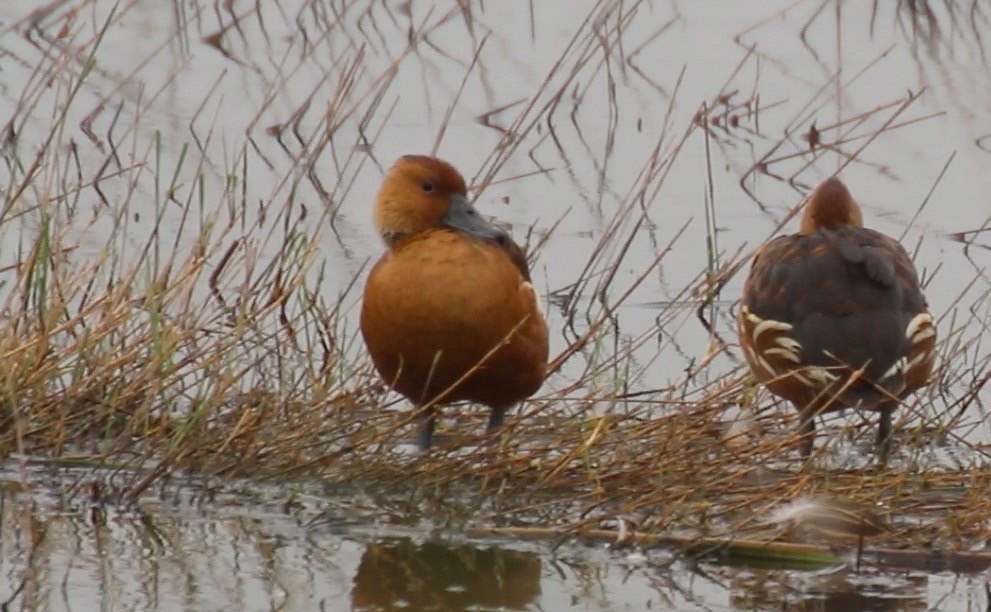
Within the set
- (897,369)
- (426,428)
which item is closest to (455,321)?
(426,428)

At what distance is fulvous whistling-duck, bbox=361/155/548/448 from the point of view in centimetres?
626

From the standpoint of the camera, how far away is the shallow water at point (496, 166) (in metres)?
5.24

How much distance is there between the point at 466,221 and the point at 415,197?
6.8 inches

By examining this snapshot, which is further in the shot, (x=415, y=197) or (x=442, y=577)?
(x=415, y=197)

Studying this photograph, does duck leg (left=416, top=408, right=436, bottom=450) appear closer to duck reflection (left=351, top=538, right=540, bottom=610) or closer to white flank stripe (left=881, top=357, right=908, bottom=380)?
duck reflection (left=351, top=538, right=540, bottom=610)

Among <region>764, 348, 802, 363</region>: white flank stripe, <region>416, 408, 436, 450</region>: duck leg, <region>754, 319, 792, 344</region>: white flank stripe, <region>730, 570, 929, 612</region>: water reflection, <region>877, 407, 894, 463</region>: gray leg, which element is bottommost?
<region>730, 570, 929, 612</region>: water reflection

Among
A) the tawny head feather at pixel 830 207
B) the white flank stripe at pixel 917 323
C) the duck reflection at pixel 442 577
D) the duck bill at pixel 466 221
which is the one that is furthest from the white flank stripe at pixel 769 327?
the duck reflection at pixel 442 577

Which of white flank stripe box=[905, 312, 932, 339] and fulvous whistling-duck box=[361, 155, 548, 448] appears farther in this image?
white flank stripe box=[905, 312, 932, 339]

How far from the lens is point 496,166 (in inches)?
302

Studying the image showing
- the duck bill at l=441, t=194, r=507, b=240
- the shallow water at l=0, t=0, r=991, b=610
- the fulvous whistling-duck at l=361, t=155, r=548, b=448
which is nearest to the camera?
the shallow water at l=0, t=0, r=991, b=610

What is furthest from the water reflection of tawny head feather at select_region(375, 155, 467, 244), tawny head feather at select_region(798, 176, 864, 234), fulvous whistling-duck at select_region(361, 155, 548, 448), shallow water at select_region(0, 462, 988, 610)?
tawny head feather at select_region(798, 176, 864, 234)

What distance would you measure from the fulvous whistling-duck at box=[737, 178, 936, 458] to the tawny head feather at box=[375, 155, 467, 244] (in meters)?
1.07

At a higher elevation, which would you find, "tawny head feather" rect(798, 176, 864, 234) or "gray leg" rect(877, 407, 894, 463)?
"tawny head feather" rect(798, 176, 864, 234)

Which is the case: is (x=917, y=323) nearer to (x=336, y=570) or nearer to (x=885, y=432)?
(x=885, y=432)
